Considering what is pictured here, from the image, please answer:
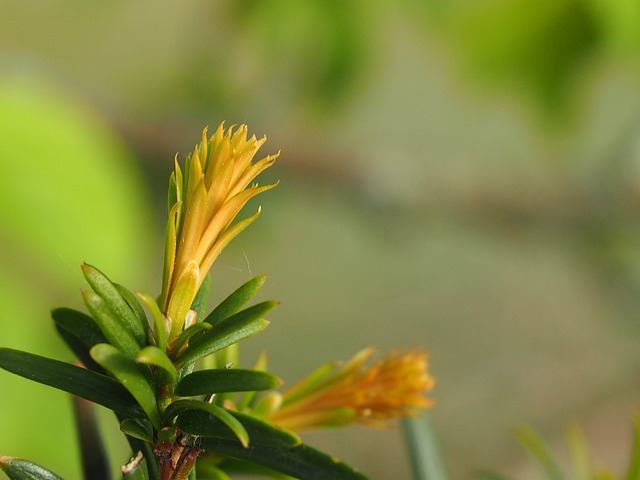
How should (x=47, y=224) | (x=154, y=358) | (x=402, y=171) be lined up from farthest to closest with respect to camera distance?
(x=402, y=171)
(x=47, y=224)
(x=154, y=358)

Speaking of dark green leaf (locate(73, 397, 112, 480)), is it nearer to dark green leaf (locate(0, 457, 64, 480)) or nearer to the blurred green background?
dark green leaf (locate(0, 457, 64, 480))

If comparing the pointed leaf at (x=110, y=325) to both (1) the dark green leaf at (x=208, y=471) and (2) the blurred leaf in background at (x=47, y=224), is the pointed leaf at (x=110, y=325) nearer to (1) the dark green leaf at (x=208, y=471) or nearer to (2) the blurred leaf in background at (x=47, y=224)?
(1) the dark green leaf at (x=208, y=471)

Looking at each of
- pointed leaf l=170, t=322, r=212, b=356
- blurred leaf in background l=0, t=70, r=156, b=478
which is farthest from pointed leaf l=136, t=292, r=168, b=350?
blurred leaf in background l=0, t=70, r=156, b=478

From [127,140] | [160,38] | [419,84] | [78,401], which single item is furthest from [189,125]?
[78,401]

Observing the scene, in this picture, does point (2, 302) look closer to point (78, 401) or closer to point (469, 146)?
point (78, 401)

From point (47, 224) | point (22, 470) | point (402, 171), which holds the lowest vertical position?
point (22, 470)

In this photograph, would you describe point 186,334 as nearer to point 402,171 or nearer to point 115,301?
point 115,301

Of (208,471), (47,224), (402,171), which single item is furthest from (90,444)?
(402,171)
